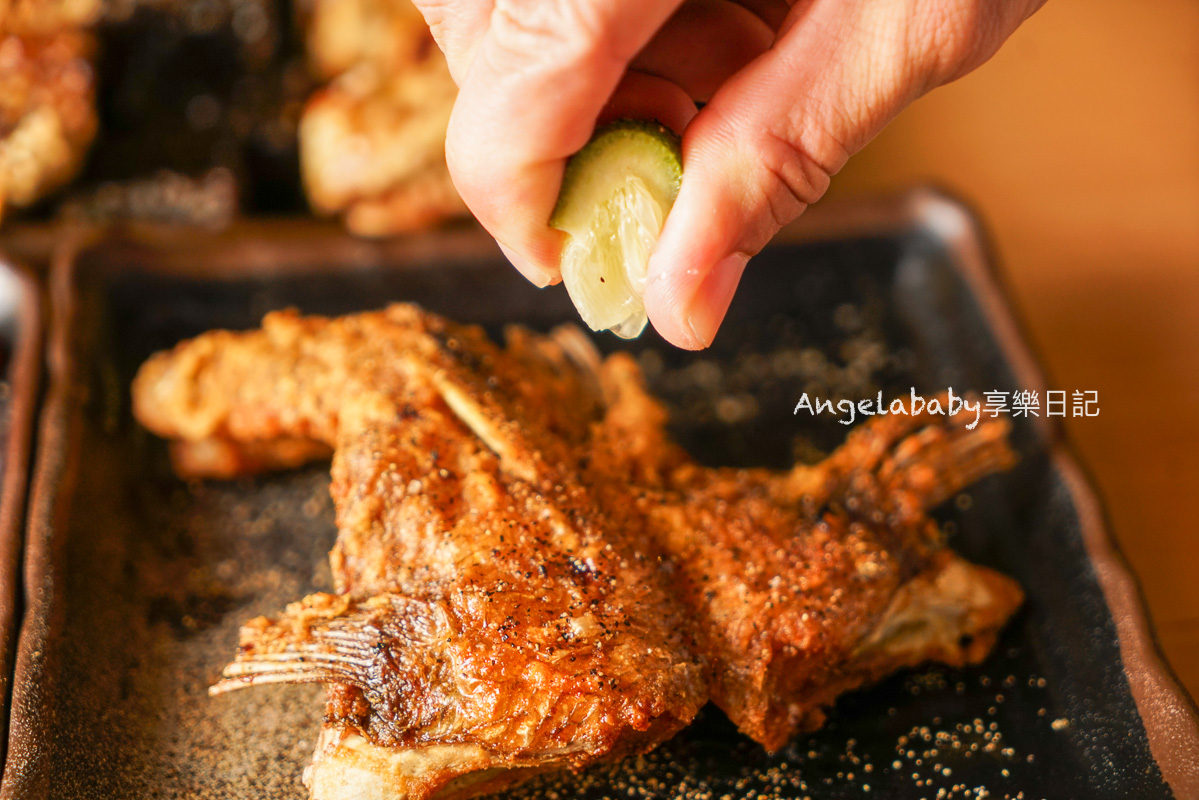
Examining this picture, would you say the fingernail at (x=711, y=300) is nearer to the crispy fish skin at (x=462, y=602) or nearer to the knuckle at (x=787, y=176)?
the knuckle at (x=787, y=176)

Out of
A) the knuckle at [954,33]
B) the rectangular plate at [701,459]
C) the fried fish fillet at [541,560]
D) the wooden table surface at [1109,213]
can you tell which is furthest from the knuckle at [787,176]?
→ the wooden table surface at [1109,213]

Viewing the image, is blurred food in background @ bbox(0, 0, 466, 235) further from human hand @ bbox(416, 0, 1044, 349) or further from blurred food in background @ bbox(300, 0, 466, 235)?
human hand @ bbox(416, 0, 1044, 349)

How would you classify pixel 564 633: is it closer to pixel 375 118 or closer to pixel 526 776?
pixel 526 776

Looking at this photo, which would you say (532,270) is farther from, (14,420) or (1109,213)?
(1109,213)

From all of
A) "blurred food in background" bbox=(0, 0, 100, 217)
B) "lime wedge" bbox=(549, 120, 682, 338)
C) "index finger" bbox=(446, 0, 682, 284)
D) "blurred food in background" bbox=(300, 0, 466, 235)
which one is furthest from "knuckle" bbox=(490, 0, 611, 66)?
"blurred food in background" bbox=(0, 0, 100, 217)

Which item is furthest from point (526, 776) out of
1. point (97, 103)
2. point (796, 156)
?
point (97, 103)

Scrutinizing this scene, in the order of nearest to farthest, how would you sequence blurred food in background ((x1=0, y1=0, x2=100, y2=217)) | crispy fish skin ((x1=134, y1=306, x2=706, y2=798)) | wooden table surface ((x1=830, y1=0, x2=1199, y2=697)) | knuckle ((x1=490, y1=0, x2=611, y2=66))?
knuckle ((x1=490, y1=0, x2=611, y2=66)) → crispy fish skin ((x1=134, y1=306, x2=706, y2=798)) → wooden table surface ((x1=830, y1=0, x2=1199, y2=697)) → blurred food in background ((x1=0, y1=0, x2=100, y2=217))
